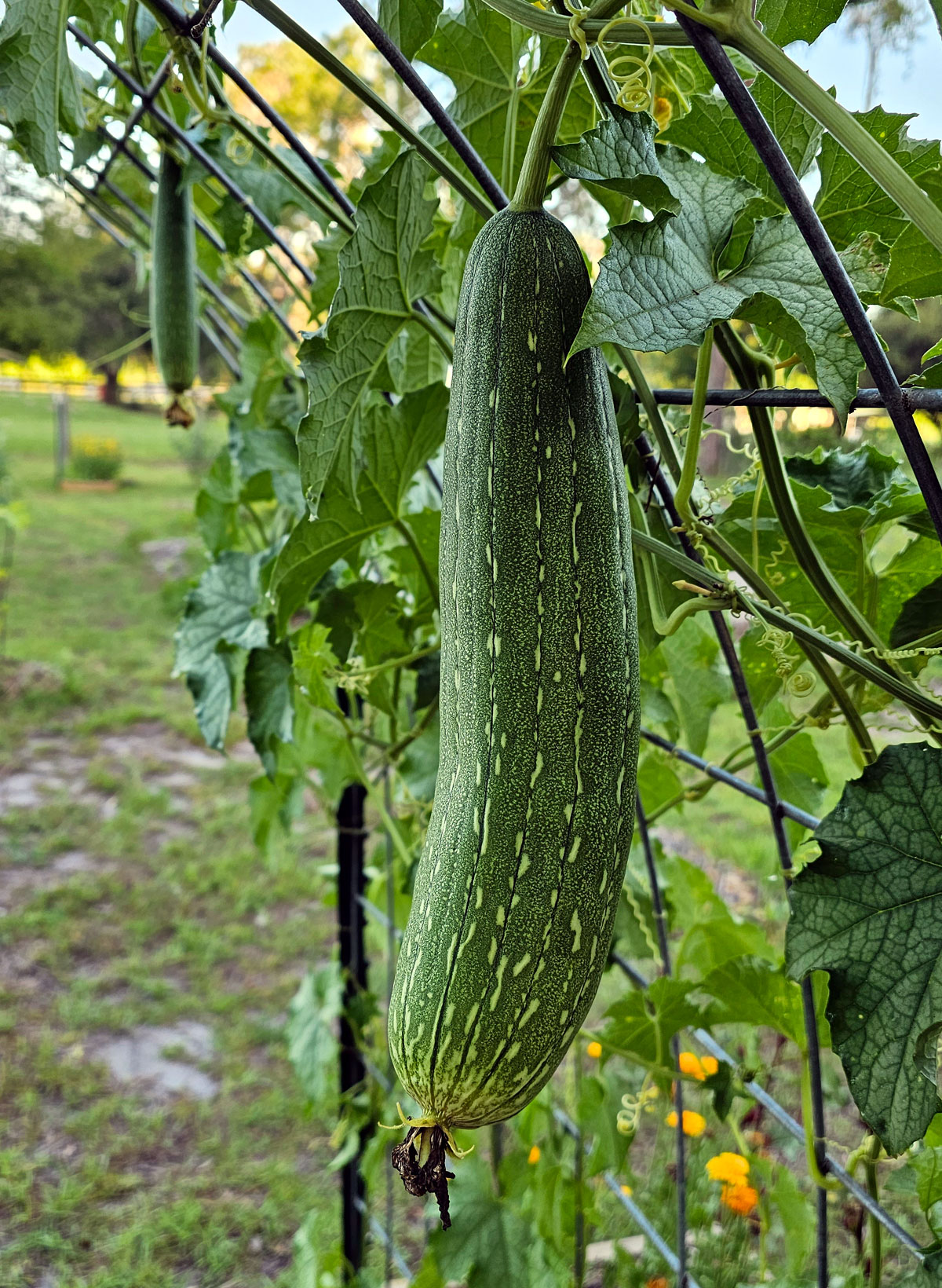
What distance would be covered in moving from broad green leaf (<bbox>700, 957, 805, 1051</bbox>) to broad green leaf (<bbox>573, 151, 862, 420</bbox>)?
56 centimetres

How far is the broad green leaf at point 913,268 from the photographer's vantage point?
0.52 metres

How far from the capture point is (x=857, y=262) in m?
0.53

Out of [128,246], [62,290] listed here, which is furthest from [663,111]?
[62,290]

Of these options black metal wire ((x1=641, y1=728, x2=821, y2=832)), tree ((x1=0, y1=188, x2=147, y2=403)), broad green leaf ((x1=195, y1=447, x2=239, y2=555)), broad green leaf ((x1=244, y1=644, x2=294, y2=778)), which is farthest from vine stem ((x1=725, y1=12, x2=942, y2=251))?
tree ((x1=0, y1=188, x2=147, y2=403))

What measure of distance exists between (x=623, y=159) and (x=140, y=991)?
2.61 metres

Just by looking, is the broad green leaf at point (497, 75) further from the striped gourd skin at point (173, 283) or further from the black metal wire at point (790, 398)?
the striped gourd skin at point (173, 283)

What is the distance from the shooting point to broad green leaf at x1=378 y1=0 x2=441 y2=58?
67 cm

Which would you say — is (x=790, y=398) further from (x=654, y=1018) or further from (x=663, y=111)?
(x=654, y=1018)


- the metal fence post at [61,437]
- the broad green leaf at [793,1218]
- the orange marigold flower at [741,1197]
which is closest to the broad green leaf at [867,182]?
the broad green leaf at [793,1218]

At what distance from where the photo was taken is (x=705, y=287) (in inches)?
18.0

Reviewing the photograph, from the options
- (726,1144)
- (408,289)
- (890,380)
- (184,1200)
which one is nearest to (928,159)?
(890,380)

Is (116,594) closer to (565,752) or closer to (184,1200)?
(184,1200)

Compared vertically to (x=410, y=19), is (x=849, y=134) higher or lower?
lower

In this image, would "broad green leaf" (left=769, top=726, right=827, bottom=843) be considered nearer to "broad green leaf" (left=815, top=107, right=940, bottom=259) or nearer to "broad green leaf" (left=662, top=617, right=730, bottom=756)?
"broad green leaf" (left=662, top=617, right=730, bottom=756)
